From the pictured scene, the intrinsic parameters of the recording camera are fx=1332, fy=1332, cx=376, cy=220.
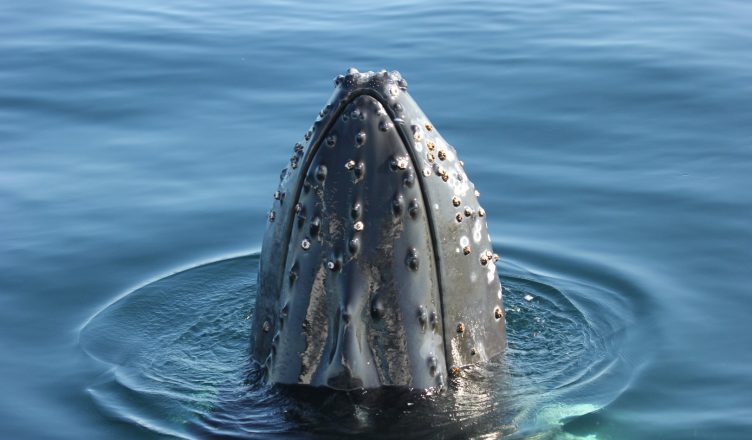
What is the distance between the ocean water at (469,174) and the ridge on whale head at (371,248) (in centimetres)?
25

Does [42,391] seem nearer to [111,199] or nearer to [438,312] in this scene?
[438,312]

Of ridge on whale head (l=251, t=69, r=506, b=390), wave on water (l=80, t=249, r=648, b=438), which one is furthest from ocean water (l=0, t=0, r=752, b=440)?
ridge on whale head (l=251, t=69, r=506, b=390)

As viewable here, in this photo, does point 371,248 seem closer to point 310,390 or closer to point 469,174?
point 310,390

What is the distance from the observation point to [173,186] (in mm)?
13961

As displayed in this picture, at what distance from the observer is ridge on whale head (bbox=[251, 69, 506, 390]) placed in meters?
7.50

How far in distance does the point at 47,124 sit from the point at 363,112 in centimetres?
980

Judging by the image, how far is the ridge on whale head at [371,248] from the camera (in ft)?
24.6

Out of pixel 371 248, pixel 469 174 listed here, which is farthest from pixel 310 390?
pixel 469 174

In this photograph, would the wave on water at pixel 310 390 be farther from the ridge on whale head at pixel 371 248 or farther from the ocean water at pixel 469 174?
the ridge on whale head at pixel 371 248

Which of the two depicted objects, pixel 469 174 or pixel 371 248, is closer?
pixel 371 248

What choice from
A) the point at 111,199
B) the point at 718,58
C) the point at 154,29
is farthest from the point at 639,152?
the point at 154,29

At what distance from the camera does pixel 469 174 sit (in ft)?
46.2

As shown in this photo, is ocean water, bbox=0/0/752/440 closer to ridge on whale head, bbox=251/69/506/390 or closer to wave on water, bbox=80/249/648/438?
wave on water, bbox=80/249/648/438

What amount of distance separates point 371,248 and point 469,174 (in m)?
6.67
